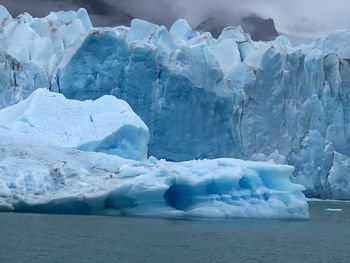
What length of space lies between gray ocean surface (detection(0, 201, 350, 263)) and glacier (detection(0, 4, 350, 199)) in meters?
9.98

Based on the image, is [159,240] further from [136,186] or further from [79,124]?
[79,124]

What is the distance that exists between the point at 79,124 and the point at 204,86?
28.5 ft

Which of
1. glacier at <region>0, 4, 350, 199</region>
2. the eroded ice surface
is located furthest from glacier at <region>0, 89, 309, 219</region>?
glacier at <region>0, 4, 350, 199</region>

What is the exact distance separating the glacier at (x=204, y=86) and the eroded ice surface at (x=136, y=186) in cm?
865

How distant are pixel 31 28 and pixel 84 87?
22.4 feet

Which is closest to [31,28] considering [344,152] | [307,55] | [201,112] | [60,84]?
[60,84]

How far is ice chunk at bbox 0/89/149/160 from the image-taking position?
2014 centimetres

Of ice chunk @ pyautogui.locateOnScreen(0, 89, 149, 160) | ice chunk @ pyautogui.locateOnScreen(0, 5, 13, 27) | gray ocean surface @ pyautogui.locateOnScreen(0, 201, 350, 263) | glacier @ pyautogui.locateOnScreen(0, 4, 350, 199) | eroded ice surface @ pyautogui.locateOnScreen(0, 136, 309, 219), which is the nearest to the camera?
gray ocean surface @ pyautogui.locateOnScreen(0, 201, 350, 263)

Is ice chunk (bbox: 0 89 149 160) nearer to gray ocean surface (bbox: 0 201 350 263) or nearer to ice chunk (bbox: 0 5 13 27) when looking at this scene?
gray ocean surface (bbox: 0 201 350 263)

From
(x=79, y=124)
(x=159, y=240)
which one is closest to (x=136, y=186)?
(x=159, y=240)

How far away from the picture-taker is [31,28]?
107 ft

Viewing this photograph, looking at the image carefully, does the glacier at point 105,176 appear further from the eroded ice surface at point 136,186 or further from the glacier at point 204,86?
the glacier at point 204,86

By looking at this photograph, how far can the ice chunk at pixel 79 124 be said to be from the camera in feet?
66.1

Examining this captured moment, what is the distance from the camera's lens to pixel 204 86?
28266mm
